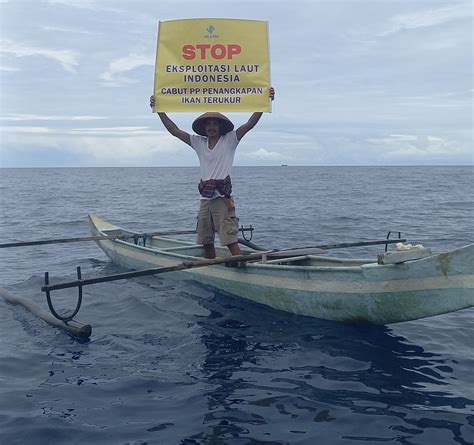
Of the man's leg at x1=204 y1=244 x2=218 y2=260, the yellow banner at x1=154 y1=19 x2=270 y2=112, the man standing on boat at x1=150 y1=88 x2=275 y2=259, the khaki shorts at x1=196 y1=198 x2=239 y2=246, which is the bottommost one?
the man's leg at x1=204 y1=244 x2=218 y2=260

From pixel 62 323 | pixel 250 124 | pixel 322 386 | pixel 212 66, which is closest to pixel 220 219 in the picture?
pixel 250 124

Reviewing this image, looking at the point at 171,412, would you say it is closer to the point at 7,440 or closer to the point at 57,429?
the point at 57,429

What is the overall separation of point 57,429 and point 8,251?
476 inches

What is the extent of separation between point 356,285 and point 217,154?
3.15m

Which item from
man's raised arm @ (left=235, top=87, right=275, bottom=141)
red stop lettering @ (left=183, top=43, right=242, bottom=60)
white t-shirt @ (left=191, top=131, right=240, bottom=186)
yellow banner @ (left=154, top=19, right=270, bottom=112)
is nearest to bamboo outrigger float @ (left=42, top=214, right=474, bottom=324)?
white t-shirt @ (left=191, top=131, right=240, bottom=186)

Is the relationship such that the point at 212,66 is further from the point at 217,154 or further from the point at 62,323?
the point at 62,323

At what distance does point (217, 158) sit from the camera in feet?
27.3

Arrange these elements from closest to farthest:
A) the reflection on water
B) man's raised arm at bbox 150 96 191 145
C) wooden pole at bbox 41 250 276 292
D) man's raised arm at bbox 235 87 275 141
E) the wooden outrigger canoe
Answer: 1. the reflection on water
2. the wooden outrigger canoe
3. wooden pole at bbox 41 250 276 292
4. man's raised arm at bbox 235 87 275 141
5. man's raised arm at bbox 150 96 191 145

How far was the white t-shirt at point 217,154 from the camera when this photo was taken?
8.31 meters

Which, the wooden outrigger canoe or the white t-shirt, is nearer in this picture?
the wooden outrigger canoe

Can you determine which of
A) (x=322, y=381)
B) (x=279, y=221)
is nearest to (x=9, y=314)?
(x=322, y=381)

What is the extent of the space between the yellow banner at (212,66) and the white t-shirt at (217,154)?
1.66ft

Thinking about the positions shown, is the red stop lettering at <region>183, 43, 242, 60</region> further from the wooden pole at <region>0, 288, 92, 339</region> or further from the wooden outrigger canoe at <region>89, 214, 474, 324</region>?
the wooden pole at <region>0, 288, 92, 339</region>

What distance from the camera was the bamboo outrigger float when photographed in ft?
20.1
